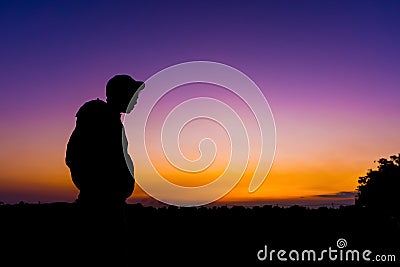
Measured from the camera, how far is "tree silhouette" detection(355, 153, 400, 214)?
44250 millimetres

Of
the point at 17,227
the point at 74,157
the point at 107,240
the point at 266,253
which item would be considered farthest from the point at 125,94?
the point at 17,227

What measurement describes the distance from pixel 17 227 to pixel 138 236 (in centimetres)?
318

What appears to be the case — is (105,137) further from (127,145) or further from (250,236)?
(250,236)

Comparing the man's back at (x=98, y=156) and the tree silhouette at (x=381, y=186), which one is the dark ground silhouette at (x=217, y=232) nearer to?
the man's back at (x=98, y=156)

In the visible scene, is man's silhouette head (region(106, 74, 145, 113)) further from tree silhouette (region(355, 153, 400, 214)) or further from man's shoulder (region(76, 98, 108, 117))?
tree silhouette (region(355, 153, 400, 214))

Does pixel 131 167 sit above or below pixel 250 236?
above

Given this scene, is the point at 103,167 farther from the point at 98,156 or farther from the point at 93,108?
the point at 93,108

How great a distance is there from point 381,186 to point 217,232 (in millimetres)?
38578

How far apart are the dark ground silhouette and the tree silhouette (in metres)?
31.9

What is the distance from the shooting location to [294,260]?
10.3m
